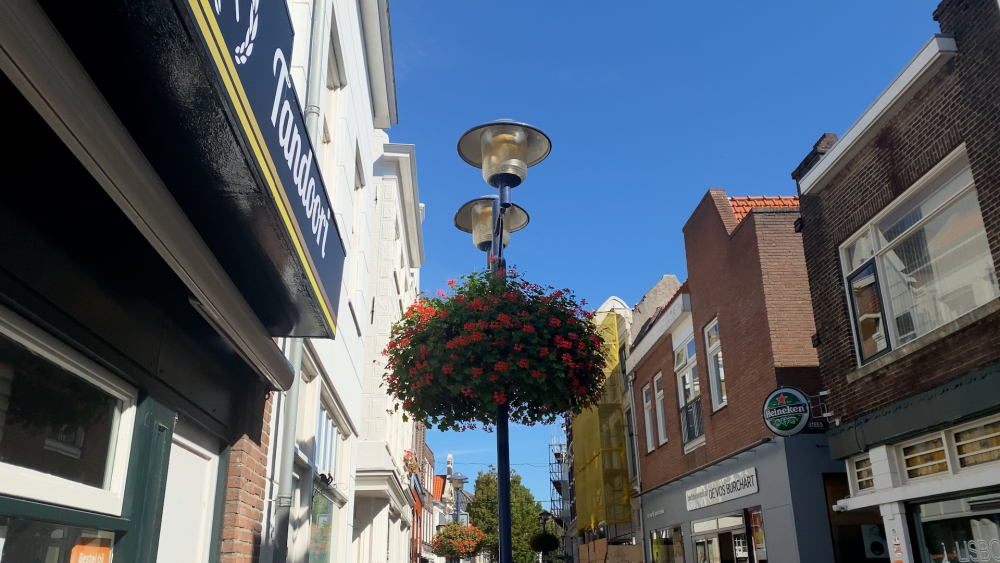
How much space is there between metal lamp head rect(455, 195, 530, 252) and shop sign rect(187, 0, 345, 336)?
15.1 feet

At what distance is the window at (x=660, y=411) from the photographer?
60.7 feet

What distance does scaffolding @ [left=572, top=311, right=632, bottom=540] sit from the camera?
72.1 ft

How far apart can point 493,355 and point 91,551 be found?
174 inches

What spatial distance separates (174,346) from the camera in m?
3.68

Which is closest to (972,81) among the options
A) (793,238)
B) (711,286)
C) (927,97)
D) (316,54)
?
(927,97)

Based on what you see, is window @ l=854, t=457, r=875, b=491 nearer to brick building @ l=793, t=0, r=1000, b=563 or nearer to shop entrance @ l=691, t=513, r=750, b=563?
brick building @ l=793, t=0, r=1000, b=563

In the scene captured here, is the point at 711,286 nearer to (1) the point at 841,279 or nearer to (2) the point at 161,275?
(1) the point at 841,279

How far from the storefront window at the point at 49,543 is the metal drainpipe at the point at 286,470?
8.07 ft

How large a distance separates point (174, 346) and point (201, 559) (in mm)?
1442

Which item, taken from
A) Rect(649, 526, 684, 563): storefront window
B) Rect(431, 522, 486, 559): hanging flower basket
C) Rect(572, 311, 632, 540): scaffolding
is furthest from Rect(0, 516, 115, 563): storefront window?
Rect(431, 522, 486, 559): hanging flower basket

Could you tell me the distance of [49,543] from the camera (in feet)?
8.85

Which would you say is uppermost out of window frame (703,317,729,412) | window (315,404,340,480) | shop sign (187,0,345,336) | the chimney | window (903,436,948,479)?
the chimney

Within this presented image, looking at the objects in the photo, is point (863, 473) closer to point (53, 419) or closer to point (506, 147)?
point (506, 147)

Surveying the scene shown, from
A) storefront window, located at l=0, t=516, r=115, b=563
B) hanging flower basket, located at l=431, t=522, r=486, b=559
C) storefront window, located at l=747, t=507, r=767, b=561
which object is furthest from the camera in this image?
hanging flower basket, located at l=431, t=522, r=486, b=559
